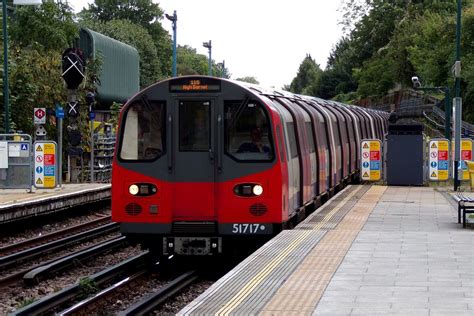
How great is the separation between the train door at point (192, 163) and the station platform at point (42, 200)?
620 cm

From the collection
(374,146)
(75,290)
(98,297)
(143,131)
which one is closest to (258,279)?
(98,297)

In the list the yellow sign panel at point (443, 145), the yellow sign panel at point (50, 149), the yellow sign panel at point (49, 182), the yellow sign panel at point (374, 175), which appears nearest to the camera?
the yellow sign panel at point (50, 149)

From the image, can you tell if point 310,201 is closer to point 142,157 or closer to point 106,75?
point 142,157

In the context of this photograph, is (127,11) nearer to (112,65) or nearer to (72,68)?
(112,65)

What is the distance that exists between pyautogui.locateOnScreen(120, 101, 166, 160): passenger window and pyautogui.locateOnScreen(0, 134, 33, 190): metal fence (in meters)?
10.2

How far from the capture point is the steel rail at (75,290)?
34.2ft

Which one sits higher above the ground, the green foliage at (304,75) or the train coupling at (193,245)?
the green foliage at (304,75)

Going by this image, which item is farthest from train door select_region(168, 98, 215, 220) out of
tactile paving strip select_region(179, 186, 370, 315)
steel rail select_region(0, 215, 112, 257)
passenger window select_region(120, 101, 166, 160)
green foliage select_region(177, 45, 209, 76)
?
green foliage select_region(177, 45, 209, 76)

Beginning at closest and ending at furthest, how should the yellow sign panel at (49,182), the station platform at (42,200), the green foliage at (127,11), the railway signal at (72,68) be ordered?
the station platform at (42,200) → the yellow sign panel at (49,182) → the railway signal at (72,68) → the green foliage at (127,11)

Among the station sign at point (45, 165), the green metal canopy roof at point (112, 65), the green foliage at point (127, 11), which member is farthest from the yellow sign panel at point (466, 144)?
the green foliage at point (127, 11)

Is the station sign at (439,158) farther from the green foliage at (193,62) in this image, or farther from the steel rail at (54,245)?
the green foliage at (193,62)

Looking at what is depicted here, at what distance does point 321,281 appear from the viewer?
368 inches

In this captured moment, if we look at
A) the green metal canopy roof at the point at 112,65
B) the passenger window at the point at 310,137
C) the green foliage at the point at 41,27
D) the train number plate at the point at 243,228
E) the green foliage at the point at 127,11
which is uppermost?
the green foliage at the point at 127,11

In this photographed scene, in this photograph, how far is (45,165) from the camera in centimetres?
2367
